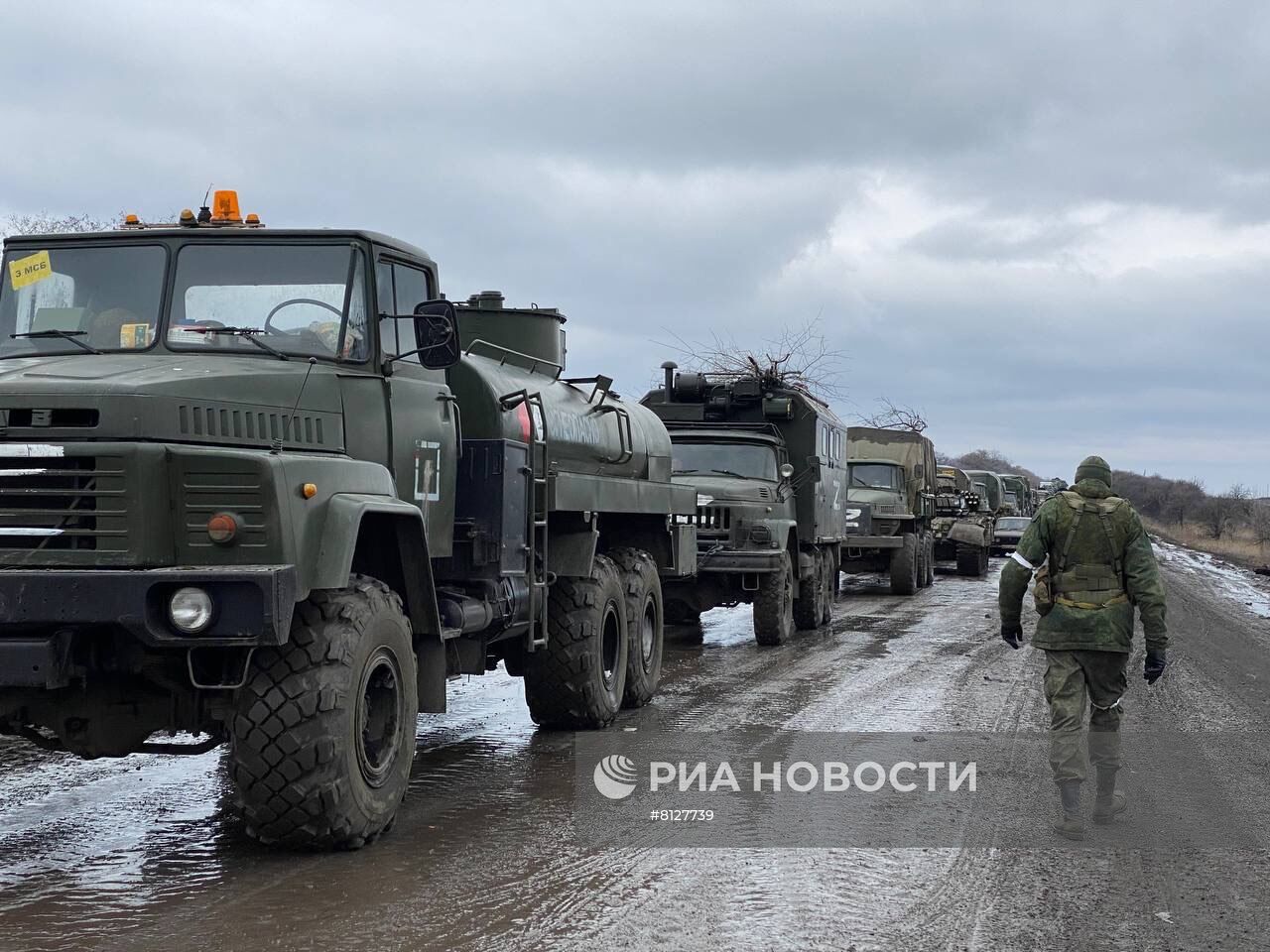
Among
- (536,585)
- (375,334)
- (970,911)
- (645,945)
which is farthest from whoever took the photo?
(536,585)

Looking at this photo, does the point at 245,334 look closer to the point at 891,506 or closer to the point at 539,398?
the point at 539,398

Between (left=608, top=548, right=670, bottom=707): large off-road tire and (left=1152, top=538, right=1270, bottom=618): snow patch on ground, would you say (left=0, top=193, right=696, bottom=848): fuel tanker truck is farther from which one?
(left=1152, top=538, right=1270, bottom=618): snow patch on ground

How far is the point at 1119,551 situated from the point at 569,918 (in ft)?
11.5

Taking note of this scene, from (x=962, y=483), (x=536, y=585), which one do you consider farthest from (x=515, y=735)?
(x=962, y=483)

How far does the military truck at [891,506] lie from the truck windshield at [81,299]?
1752 centimetres

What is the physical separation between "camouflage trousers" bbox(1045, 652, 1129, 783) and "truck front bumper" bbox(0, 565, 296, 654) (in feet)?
12.6

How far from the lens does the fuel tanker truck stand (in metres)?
5.28

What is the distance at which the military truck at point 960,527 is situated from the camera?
2956 cm

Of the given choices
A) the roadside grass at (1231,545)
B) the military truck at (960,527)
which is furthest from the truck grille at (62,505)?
the roadside grass at (1231,545)

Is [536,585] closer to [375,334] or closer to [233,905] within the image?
[375,334]

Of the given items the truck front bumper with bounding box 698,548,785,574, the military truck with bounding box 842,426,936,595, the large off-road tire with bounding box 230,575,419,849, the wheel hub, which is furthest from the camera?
the military truck with bounding box 842,426,936,595

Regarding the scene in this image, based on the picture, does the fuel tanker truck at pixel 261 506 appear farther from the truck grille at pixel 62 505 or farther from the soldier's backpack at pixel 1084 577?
the soldier's backpack at pixel 1084 577

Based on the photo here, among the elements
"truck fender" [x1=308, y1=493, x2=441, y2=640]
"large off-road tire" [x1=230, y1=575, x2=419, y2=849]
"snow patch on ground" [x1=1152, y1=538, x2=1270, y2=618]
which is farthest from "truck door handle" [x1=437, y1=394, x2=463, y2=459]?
"snow patch on ground" [x1=1152, y1=538, x2=1270, y2=618]

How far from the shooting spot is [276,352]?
6.45m
